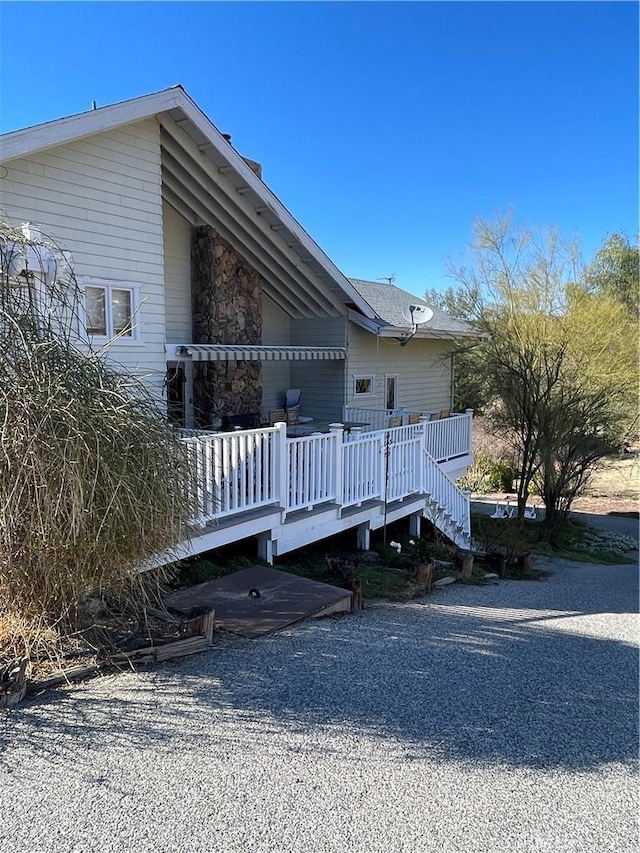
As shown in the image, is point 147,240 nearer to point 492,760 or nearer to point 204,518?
point 204,518

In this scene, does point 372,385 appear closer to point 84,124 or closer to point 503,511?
point 503,511

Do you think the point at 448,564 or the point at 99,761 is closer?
the point at 99,761

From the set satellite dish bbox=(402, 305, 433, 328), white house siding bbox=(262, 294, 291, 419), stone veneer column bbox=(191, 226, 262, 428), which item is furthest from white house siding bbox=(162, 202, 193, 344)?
satellite dish bbox=(402, 305, 433, 328)

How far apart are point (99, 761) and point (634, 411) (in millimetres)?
17108

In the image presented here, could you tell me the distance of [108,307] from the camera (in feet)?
28.3

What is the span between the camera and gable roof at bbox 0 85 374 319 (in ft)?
24.6

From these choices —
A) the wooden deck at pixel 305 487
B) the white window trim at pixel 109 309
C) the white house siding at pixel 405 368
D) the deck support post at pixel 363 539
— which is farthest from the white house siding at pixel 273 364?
the deck support post at pixel 363 539

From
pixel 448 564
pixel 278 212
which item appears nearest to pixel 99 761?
pixel 448 564

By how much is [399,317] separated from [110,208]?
8.75 metres

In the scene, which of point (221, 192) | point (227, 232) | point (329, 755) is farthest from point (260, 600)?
point (227, 232)

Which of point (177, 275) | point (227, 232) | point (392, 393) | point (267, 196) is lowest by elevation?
point (392, 393)

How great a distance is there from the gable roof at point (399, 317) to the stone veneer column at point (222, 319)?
3.14 metres

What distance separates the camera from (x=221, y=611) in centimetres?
566

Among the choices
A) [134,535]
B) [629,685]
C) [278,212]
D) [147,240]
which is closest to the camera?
[134,535]
